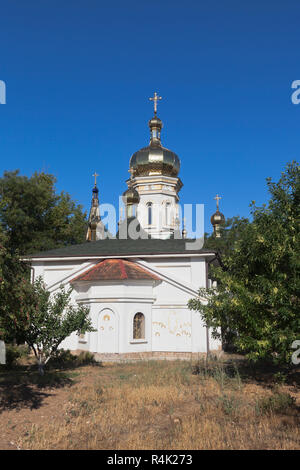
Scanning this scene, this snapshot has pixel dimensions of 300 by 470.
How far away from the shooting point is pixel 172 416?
8734 mm

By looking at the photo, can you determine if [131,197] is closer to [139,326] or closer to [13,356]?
[139,326]

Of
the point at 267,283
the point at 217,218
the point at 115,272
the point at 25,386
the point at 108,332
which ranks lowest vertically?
the point at 25,386

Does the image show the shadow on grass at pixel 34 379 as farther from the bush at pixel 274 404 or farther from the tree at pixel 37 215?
the tree at pixel 37 215

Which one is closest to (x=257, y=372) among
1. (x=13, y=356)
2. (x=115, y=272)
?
(x=115, y=272)

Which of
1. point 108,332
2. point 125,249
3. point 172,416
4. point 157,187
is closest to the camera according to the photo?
point 172,416

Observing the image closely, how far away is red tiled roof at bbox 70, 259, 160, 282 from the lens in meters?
19.0

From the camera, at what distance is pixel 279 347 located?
30.5 feet

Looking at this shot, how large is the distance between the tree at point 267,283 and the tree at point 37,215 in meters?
24.3

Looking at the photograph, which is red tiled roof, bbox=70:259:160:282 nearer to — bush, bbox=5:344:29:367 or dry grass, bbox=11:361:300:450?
bush, bbox=5:344:29:367

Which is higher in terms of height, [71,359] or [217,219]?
[217,219]

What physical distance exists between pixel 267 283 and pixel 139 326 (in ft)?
36.6

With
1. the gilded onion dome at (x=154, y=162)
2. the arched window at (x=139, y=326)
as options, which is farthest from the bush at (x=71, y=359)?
the gilded onion dome at (x=154, y=162)

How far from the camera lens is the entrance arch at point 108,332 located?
60.9 ft

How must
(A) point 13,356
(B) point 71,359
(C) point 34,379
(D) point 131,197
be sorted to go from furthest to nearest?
1. (D) point 131,197
2. (B) point 71,359
3. (A) point 13,356
4. (C) point 34,379
